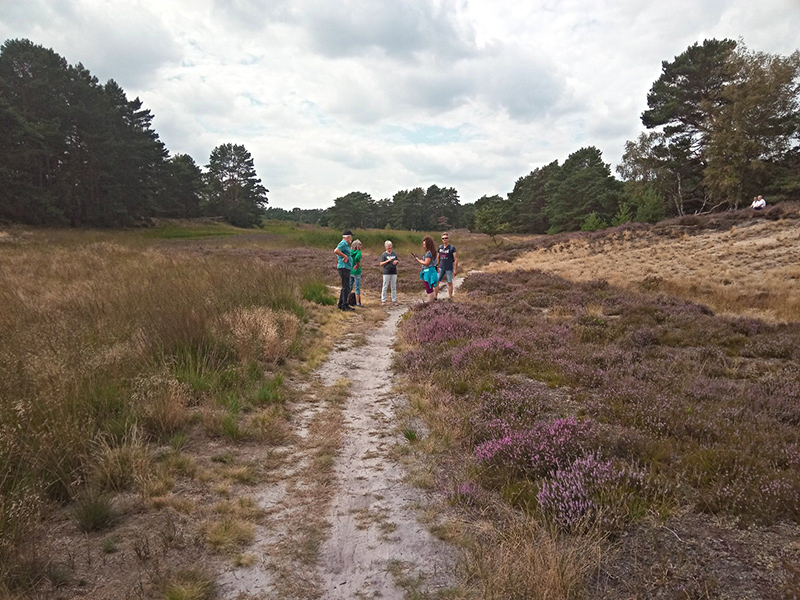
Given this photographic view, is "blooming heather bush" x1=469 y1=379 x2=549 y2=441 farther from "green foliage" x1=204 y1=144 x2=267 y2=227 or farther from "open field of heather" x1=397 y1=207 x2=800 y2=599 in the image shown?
"green foliage" x1=204 y1=144 x2=267 y2=227

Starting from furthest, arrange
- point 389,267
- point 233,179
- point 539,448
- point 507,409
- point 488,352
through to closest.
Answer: point 233,179 → point 389,267 → point 488,352 → point 507,409 → point 539,448

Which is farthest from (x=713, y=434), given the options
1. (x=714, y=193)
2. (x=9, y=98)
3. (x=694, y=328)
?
(x=9, y=98)

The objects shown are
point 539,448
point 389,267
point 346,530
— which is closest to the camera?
point 346,530

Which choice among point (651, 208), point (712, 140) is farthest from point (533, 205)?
point (712, 140)

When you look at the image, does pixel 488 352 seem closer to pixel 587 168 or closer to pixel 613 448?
pixel 613 448

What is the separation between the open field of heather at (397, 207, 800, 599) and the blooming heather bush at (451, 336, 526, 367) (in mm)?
39

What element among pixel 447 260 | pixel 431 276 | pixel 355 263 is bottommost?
pixel 431 276

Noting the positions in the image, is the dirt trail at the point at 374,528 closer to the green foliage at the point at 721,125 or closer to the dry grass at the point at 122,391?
the dry grass at the point at 122,391

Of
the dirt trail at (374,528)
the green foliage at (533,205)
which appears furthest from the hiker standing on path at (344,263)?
the green foliage at (533,205)

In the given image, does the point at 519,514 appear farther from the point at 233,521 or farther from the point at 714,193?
the point at 714,193

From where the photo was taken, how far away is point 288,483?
4.24m

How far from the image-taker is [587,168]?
6594 centimetres

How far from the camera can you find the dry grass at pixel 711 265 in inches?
559

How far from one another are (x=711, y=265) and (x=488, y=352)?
58.9ft
